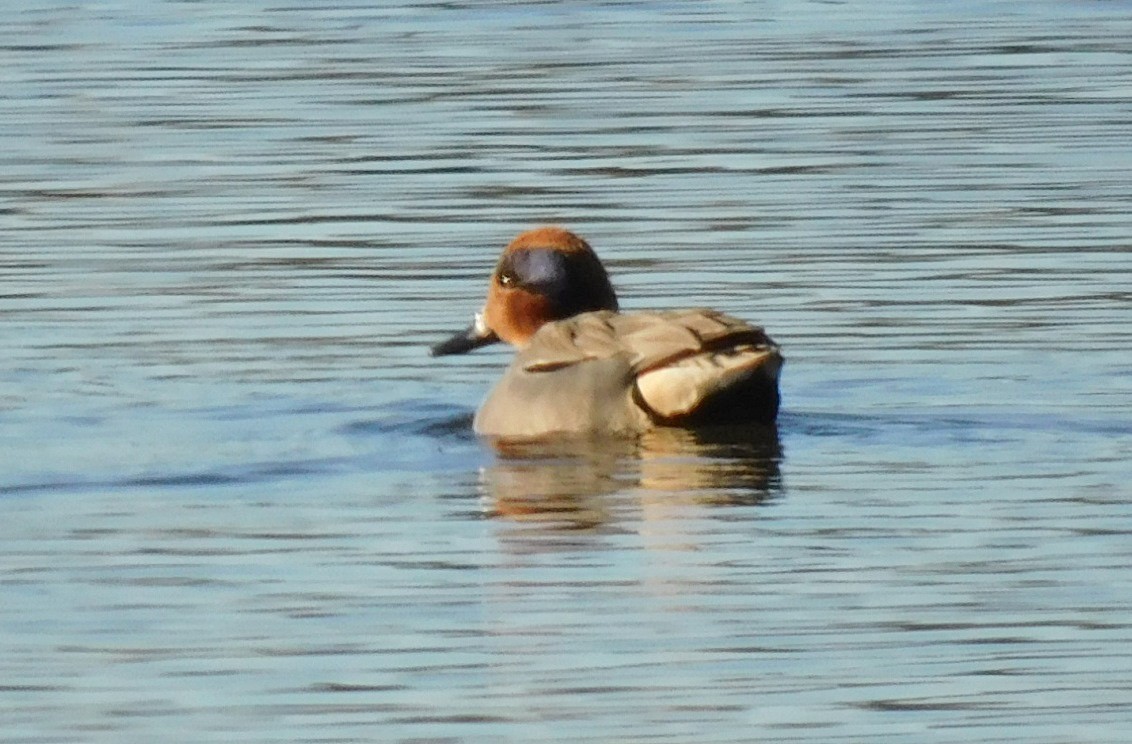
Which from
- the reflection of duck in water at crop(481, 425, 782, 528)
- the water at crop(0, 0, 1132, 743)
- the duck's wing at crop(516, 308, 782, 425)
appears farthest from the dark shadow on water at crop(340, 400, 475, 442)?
the duck's wing at crop(516, 308, 782, 425)

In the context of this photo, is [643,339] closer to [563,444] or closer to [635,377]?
[635,377]

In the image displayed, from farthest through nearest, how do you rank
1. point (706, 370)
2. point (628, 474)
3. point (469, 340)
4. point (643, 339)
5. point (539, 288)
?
point (469, 340), point (539, 288), point (643, 339), point (706, 370), point (628, 474)

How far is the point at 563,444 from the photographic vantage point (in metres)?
11.4

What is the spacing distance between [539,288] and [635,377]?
1.34 meters

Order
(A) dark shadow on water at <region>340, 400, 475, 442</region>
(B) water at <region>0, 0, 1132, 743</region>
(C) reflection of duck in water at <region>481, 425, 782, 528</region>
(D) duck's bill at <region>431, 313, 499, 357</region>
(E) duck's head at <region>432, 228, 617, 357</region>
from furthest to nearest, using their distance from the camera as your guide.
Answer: (D) duck's bill at <region>431, 313, 499, 357</region>
(E) duck's head at <region>432, 228, 617, 357</region>
(A) dark shadow on water at <region>340, 400, 475, 442</region>
(C) reflection of duck in water at <region>481, 425, 782, 528</region>
(B) water at <region>0, 0, 1132, 743</region>

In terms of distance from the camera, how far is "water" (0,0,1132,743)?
306 inches

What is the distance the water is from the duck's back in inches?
6.4

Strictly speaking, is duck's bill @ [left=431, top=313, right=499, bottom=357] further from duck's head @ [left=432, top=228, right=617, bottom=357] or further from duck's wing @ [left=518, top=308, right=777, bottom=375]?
duck's wing @ [left=518, top=308, right=777, bottom=375]

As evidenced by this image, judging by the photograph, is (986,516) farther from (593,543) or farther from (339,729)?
(339,729)

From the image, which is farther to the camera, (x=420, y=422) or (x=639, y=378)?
(x=420, y=422)

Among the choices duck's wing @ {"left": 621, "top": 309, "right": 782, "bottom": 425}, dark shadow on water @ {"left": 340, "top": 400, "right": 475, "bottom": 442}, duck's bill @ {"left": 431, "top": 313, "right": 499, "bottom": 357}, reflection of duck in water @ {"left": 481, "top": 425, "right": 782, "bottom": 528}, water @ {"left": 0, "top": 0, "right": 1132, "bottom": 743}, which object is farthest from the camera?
duck's bill @ {"left": 431, "top": 313, "right": 499, "bottom": 357}

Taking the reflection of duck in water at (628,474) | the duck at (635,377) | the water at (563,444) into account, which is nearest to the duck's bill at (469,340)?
the water at (563,444)

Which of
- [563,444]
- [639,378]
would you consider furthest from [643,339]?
[563,444]

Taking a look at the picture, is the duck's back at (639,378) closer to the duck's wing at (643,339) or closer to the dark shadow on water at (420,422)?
the duck's wing at (643,339)
